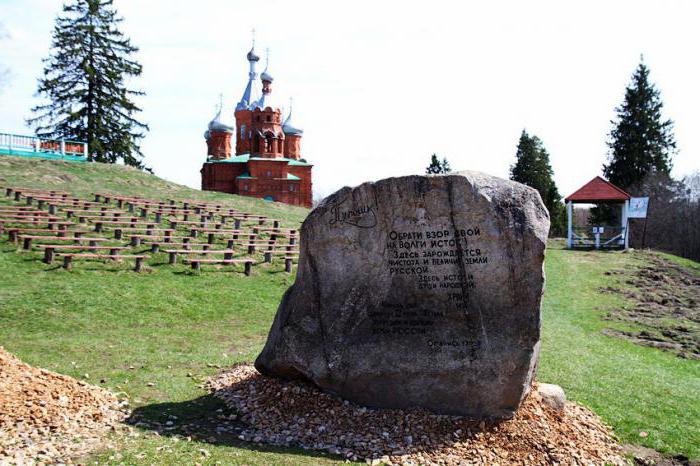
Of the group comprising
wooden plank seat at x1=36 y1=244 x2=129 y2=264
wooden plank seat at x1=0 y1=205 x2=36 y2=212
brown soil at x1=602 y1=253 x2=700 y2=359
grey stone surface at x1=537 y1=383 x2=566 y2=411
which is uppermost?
wooden plank seat at x1=0 y1=205 x2=36 y2=212

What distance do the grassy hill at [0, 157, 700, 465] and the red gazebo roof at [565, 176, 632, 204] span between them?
941 centimetres

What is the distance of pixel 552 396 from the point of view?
7.14 meters

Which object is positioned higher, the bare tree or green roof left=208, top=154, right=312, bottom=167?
green roof left=208, top=154, right=312, bottom=167

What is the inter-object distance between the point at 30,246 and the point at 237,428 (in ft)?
44.1

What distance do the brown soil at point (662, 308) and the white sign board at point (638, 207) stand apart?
4.13 meters

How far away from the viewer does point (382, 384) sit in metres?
6.74

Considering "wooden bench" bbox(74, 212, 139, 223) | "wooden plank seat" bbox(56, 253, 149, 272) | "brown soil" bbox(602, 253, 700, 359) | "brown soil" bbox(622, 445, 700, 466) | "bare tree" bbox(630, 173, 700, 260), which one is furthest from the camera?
"bare tree" bbox(630, 173, 700, 260)

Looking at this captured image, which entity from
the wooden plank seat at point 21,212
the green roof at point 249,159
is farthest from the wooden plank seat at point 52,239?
the green roof at point 249,159

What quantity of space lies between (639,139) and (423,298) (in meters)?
48.5

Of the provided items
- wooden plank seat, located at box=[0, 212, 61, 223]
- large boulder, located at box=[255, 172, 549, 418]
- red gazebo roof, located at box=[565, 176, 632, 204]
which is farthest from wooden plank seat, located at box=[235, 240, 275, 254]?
red gazebo roof, located at box=[565, 176, 632, 204]

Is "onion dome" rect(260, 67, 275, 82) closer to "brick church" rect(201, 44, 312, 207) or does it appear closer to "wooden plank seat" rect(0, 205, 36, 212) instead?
"brick church" rect(201, 44, 312, 207)

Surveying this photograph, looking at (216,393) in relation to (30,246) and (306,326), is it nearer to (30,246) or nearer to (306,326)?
(306,326)

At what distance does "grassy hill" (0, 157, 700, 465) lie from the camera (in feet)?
21.5

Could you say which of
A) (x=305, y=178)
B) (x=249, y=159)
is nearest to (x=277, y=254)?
(x=249, y=159)
